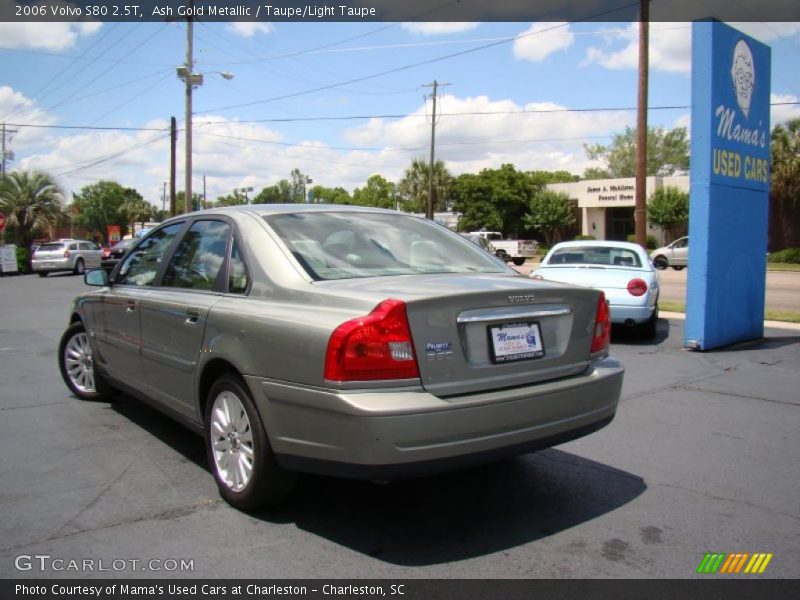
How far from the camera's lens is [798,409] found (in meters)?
5.78

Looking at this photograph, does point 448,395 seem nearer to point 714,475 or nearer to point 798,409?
point 714,475

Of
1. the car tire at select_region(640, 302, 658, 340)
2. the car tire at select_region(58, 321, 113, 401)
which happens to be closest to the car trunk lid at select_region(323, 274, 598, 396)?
the car tire at select_region(58, 321, 113, 401)

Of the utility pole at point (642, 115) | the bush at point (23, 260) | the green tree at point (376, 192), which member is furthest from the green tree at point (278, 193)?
the utility pole at point (642, 115)

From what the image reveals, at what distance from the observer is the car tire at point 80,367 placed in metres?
5.73

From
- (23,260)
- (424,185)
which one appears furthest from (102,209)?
(23,260)

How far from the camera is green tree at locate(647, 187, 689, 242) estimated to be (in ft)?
131

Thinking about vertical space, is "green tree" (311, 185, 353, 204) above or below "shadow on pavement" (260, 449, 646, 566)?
above

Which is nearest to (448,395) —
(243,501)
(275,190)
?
(243,501)

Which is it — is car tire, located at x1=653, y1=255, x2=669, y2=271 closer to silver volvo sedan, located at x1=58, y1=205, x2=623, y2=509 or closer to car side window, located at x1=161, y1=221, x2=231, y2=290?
silver volvo sedan, located at x1=58, y1=205, x2=623, y2=509

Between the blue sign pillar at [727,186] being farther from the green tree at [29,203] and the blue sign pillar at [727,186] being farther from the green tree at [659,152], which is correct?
the green tree at [659,152]

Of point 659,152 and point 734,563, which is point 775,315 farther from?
point 659,152

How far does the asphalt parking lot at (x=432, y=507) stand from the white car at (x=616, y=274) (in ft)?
11.5

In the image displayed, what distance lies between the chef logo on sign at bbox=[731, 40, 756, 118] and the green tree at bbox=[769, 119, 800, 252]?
31.8 meters
